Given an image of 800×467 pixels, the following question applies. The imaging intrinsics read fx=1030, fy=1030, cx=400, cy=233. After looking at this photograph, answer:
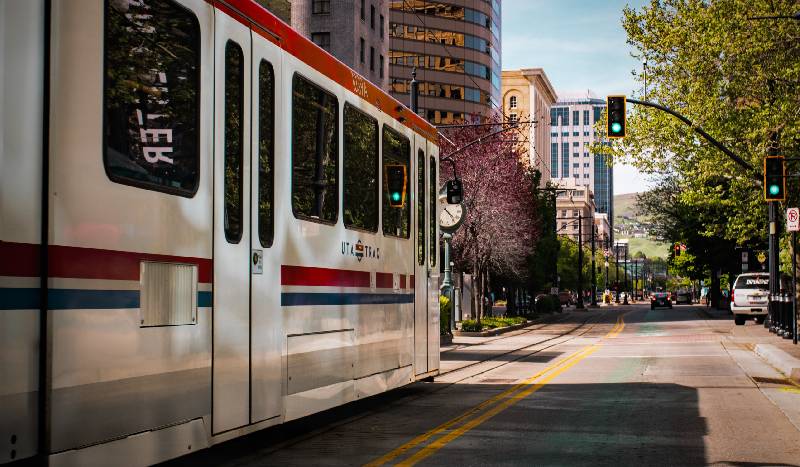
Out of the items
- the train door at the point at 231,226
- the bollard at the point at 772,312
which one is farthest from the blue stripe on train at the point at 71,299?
the bollard at the point at 772,312

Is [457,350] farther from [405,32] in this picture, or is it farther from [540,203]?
[405,32]

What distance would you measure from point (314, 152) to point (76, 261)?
3956 millimetres

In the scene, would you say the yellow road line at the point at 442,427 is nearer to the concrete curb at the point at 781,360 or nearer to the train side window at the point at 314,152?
the train side window at the point at 314,152

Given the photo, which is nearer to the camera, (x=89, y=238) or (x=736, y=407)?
(x=89, y=238)

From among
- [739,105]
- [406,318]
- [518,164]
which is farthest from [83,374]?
[518,164]

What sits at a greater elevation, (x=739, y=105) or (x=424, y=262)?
(x=739, y=105)

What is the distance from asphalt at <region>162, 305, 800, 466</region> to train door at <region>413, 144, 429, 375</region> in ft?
2.22

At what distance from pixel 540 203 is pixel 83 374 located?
5395 cm

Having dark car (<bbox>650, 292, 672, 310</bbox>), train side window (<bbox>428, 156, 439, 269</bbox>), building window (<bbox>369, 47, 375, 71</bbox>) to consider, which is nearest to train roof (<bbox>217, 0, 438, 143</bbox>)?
train side window (<bbox>428, 156, 439, 269</bbox>)

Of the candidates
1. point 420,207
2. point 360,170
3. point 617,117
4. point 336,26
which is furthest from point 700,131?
point 336,26

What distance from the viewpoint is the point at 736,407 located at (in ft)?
43.0

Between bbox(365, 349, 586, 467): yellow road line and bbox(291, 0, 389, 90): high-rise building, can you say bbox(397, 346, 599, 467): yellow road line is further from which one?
bbox(291, 0, 389, 90): high-rise building

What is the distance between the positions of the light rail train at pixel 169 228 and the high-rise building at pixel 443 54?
9556 cm

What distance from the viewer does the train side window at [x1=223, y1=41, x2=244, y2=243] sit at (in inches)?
289
